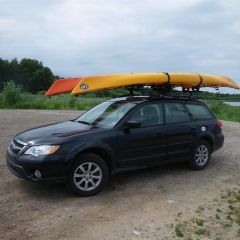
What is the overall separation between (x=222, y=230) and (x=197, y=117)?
3273mm

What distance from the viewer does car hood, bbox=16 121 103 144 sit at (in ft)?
16.0

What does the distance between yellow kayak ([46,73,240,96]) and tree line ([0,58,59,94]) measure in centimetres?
8026

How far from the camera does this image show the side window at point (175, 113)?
6289 mm

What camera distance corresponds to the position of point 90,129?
17.6 ft

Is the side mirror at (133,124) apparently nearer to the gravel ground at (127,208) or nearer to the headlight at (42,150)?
the gravel ground at (127,208)

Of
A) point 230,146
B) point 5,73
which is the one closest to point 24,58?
point 5,73

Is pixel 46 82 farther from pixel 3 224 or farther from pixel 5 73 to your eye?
pixel 3 224

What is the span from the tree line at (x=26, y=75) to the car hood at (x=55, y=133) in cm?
8048

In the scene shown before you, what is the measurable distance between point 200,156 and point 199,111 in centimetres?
102

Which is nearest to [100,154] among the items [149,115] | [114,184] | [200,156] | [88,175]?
[88,175]

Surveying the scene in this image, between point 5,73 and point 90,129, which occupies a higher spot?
point 5,73

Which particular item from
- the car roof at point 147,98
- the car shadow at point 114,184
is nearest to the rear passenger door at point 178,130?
the car roof at point 147,98

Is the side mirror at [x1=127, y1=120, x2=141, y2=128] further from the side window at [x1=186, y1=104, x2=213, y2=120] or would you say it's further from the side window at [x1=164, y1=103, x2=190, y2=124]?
the side window at [x1=186, y1=104, x2=213, y2=120]

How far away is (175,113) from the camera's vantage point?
645cm
